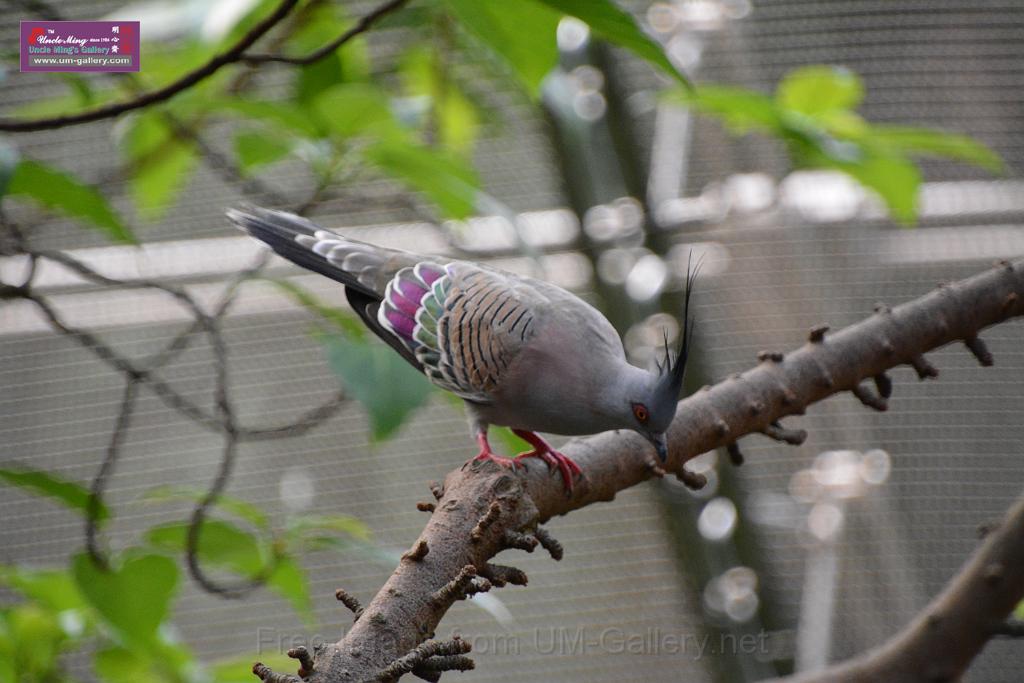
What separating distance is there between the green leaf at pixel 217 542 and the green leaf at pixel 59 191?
0.53 metres

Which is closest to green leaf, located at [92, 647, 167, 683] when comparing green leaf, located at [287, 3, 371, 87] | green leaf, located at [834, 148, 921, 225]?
green leaf, located at [287, 3, 371, 87]

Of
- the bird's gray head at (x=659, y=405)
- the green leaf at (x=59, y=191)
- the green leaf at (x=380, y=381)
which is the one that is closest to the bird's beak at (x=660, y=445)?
the bird's gray head at (x=659, y=405)

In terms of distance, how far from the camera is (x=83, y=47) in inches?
61.7

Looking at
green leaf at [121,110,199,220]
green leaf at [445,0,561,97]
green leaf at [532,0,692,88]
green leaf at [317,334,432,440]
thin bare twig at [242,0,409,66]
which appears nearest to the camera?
green leaf at [532,0,692,88]

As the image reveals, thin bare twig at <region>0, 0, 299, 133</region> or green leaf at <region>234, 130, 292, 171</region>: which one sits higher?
thin bare twig at <region>0, 0, 299, 133</region>

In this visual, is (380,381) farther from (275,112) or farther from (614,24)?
(614,24)

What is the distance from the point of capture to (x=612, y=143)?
7.32 feet

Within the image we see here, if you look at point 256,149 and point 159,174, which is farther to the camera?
point 159,174

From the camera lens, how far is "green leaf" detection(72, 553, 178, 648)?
1321 mm

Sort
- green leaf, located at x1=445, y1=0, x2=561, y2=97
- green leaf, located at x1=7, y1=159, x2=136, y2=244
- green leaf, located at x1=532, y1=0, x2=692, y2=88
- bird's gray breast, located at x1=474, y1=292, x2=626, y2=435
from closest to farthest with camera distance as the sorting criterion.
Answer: green leaf, located at x1=532, y1=0, x2=692, y2=88 → green leaf, located at x1=445, y1=0, x2=561, y2=97 → green leaf, located at x1=7, y1=159, x2=136, y2=244 → bird's gray breast, located at x1=474, y1=292, x2=626, y2=435

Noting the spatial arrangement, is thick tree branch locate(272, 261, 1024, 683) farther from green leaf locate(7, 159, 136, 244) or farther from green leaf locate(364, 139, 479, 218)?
green leaf locate(7, 159, 136, 244)

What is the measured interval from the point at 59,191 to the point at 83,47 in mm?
479

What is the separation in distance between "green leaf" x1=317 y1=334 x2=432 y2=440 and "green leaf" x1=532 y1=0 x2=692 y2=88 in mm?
622

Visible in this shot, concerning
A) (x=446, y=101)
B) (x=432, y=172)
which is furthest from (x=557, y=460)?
(x=446, y=101)
